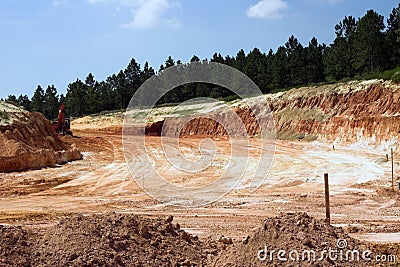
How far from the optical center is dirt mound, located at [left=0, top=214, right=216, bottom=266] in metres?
7.59

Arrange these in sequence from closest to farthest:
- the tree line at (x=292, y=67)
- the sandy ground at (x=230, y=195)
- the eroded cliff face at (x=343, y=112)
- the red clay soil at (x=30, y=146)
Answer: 1. the sandy ground at (x=230, y=195)
2. the red clay soil at (x=30, y=146)
3. the eroded cliff face at (x=343, y=112)
4. the tree line at (x=292, y=67)

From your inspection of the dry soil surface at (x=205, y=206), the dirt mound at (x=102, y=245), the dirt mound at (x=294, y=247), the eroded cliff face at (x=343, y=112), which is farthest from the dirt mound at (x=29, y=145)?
the eroded cliff face at (x=343, y=112)

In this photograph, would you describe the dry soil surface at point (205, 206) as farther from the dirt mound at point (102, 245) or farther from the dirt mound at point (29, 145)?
the dirt mound at point (29, 145)

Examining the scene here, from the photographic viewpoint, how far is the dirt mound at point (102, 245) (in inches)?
299

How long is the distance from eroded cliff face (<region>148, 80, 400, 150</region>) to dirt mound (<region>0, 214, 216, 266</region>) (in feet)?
83.1

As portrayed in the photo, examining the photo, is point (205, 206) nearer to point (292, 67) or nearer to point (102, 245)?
point (102, 245)

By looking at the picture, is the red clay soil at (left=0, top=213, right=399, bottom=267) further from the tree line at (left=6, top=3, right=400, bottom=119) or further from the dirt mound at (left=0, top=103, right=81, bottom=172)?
the tree line at (left=6, top=3, right=400, bottom=119)

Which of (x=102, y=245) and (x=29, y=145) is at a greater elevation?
(x=29, y=145)

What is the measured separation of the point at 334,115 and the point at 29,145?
24937 mm

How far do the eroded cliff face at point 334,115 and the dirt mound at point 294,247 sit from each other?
24.7 metres

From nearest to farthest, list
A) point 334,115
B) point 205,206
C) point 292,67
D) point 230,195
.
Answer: point 205,206
point 230,195
point 334,115
point 292,67

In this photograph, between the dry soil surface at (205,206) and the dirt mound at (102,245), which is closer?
the dirt mound at (102,245)

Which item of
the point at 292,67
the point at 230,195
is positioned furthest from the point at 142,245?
the point at 292,67

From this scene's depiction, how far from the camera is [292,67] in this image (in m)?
67.7
